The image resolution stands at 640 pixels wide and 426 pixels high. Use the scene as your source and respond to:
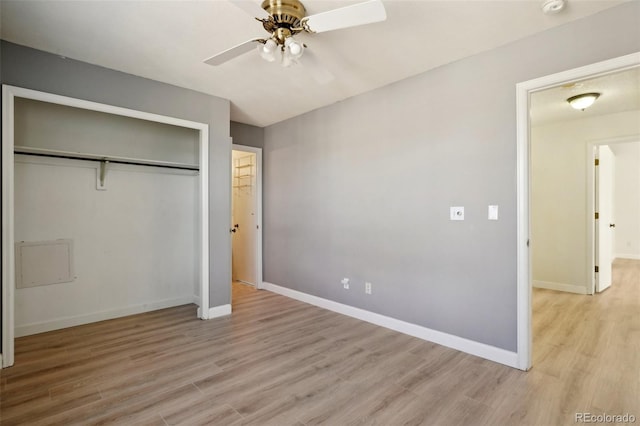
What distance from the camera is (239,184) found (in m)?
5.53

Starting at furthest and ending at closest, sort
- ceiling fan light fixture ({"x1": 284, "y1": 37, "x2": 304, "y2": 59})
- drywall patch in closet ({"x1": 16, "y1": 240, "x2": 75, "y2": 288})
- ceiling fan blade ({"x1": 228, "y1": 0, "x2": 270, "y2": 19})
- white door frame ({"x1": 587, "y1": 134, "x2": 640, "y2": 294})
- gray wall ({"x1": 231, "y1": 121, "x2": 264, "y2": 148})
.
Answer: gray wall ({"x1": 231, "y1": 121, "x2": 264, "y2": 148}) < white door frame ({"x1": 587, "y1": 134, "x2": 640, "y2": 294}) < drywall patch in closet ({"x1": 16, "y1": 240, "x2": 75, "y2": 288}) < ceiling fan light fixture ({"x1": 284, "y1": 37, "x2": 304, "y2": 59}) < ceiling fan blade ({"x1": 228, "y1": 0, "x2": 270, "y2": 19})

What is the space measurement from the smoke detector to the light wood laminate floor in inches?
101

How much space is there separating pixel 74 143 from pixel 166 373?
2697mm

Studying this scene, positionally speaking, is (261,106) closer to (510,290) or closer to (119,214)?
(119,214)

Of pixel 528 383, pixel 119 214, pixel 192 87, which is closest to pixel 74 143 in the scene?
pixel 119 214

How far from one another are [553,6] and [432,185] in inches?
60.1

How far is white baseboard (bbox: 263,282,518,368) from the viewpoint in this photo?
2561 millimetres

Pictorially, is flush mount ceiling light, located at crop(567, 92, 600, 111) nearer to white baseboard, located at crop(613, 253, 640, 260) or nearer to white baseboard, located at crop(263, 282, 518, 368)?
white baseboard, located at crop(263, 282, 518, 368)

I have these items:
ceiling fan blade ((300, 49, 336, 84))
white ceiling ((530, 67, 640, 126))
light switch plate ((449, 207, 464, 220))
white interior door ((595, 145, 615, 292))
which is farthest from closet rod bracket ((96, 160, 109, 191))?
white interior door ((595, 145, 615, 292))

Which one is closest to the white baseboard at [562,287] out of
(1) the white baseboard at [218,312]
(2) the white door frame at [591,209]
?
(2) the white door frame at [591,209]

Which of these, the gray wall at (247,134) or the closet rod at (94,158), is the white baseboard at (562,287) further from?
the closet rod at (94,158)

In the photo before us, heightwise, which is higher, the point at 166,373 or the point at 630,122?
the point at 630,122

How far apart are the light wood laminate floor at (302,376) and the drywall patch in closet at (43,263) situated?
56 centimetres

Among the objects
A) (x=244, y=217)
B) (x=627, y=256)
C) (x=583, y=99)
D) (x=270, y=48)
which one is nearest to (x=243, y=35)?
(x=270, y=48)
